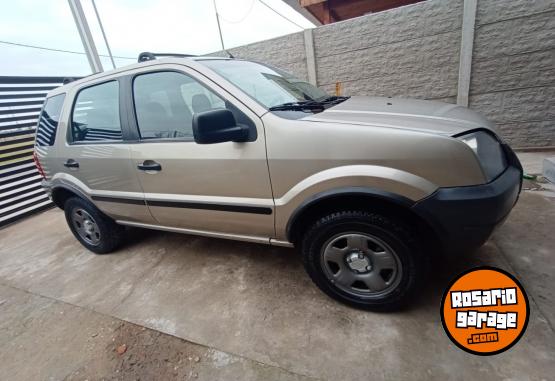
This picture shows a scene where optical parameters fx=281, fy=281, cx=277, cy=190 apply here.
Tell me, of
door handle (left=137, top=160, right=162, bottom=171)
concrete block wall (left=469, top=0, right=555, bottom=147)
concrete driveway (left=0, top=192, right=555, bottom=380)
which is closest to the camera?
concrete driveway (left=0, top=192, right=555, bottom=380)

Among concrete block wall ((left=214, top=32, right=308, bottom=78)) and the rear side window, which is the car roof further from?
concrete block wall ((left=214, top=32, right=308, bottom=78))

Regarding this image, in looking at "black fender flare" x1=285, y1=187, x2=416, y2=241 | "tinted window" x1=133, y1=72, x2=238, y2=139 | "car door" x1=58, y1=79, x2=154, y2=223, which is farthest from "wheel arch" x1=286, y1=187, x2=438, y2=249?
"car door" x1=58, y1=79, x2=154, y2=223

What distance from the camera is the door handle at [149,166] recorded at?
2129mm

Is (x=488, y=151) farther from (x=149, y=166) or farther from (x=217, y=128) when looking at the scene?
(x=149, y=166)

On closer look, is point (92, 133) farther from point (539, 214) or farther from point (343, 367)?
point (539, 214)

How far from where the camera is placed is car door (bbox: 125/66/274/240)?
1815 mm

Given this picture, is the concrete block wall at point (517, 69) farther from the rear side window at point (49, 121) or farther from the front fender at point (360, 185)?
the rear side window at point (49, 121)

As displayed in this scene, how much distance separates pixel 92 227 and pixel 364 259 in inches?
112

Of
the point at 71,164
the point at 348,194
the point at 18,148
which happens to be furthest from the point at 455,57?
the point at 18,148

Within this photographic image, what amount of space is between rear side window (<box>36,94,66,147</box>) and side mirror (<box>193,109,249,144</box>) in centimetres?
208

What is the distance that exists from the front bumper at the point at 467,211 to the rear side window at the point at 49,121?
3.32 metres

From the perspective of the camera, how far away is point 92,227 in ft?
9.95

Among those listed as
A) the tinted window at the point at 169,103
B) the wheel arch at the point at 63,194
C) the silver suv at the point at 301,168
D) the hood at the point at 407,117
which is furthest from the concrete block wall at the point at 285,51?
the hood at the point at 407,117

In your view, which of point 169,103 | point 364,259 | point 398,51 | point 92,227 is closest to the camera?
point 364,259
